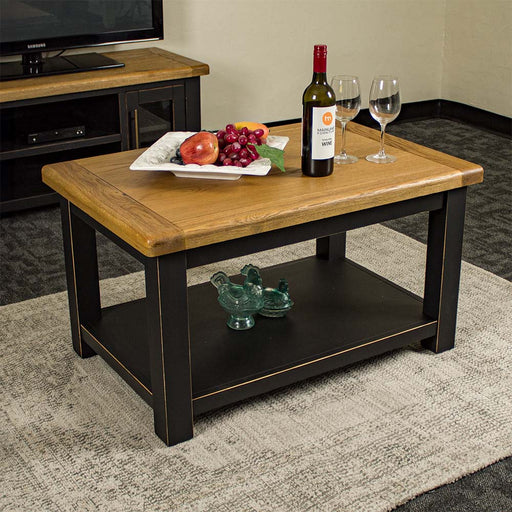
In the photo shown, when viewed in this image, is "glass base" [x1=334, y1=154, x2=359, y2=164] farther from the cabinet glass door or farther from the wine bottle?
the cabinet glass door

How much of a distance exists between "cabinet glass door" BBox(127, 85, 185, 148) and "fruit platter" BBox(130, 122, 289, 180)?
4.70 feet

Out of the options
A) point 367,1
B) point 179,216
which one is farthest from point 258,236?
point 367,1

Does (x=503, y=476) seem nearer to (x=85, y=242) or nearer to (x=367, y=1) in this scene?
(x=85, y=242)

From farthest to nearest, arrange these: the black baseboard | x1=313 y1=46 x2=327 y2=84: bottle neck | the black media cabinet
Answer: the black baseboard
the black media cabinet
x1=313 y1=46 x2=327 y2=84: bottle neck

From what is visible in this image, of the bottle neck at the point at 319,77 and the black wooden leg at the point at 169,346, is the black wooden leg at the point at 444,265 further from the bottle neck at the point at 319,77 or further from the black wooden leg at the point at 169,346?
the black wooden leg at the point at 169,346

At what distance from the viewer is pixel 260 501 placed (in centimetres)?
169

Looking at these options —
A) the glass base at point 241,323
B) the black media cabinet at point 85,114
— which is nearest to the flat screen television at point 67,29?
the black media cabinet at point 85,114

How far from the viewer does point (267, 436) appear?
1.91 m

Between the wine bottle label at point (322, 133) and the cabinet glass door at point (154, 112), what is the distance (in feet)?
5.38

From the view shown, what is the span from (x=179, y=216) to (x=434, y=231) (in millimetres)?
730

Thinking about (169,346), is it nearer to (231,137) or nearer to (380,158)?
(231,137)

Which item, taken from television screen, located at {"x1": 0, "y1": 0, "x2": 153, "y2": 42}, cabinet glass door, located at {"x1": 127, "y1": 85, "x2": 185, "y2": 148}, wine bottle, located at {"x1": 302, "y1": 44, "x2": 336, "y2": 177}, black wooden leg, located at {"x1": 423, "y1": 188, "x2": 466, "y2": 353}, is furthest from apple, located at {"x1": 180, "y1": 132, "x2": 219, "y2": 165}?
television screen, located at {"x1": 0, "y1": 0, "x2": 153, "y2": 42}

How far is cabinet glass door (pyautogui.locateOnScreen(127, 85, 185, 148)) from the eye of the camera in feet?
11.3

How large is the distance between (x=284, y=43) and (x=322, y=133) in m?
2.37
